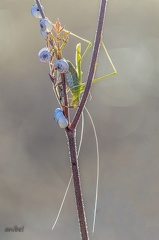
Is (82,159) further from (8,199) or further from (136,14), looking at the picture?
(136,14)

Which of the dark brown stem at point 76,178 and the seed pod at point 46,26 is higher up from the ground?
the seed pod at point 46,26

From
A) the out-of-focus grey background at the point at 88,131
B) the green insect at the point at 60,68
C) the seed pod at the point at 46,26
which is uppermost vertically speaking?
the seed pod at the point at 46,26

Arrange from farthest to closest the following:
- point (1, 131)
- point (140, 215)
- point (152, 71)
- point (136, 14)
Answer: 1. point (136, 14)
2. point (152, 71)
3. point (1, 131)
4. point (140, 215)

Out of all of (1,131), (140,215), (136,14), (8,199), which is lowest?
(140,215)

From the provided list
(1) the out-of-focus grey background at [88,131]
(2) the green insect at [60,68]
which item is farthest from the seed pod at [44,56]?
(1) the out-of-focus grey background at [88,131]

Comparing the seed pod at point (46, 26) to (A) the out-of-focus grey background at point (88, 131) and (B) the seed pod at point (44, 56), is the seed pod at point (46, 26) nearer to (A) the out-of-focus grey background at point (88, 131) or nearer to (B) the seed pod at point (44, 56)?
(B) the seed pod at point (44, 56)

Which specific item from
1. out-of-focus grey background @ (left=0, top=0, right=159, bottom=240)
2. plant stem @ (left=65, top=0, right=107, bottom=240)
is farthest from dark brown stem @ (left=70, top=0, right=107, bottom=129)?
out-of-focus grey background @ (left=0, top=0, right=159, bottom=240)

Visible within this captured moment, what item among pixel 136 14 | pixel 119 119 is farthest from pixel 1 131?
pixel 136 14

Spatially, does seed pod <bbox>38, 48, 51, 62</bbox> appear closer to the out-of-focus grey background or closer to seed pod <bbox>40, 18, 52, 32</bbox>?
seed pod <bbox>40, 18, 52, 32</bbox>
